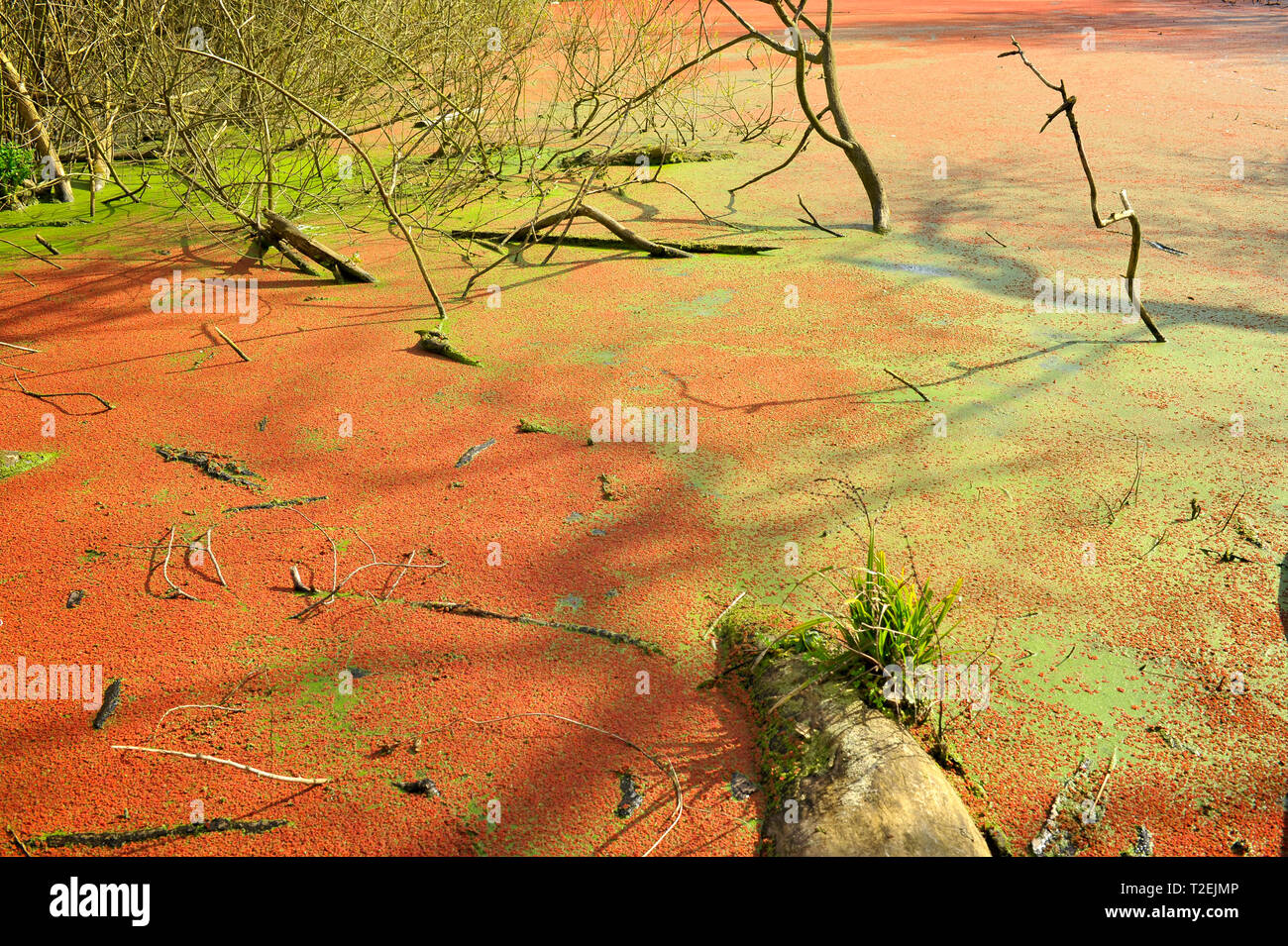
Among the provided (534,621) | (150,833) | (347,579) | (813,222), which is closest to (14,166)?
(813,222)

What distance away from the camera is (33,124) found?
7.22m

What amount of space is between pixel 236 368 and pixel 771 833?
3.60m

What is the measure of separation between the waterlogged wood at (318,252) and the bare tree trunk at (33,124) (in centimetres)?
153

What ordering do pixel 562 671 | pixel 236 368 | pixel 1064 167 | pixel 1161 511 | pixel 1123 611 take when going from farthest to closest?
pixel 1064 167 → pixel 236 368 → pixel 1161 511 → pixel 1123 611 → pixel 562 671

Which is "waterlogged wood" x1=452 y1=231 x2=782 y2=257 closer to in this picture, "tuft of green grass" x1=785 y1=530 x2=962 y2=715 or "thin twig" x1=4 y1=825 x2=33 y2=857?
"tuft of green grass" x1=785 y1=530 x2=962 y2=715

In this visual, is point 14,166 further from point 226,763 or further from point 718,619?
point 718,619

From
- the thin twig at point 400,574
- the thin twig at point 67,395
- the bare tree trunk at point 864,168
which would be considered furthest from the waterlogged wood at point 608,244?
the thin twig at point 400,574

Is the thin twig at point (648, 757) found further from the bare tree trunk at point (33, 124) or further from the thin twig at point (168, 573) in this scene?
the bare tree trunk at point (33, 124)

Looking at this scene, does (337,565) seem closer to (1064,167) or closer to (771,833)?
(771,833)

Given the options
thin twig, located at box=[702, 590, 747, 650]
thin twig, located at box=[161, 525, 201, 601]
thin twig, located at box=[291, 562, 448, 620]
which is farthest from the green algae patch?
thin twig, located at box=[702, 590, 747, 650]

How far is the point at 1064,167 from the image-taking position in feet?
25.1

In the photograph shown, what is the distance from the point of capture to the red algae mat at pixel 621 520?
2.43m
